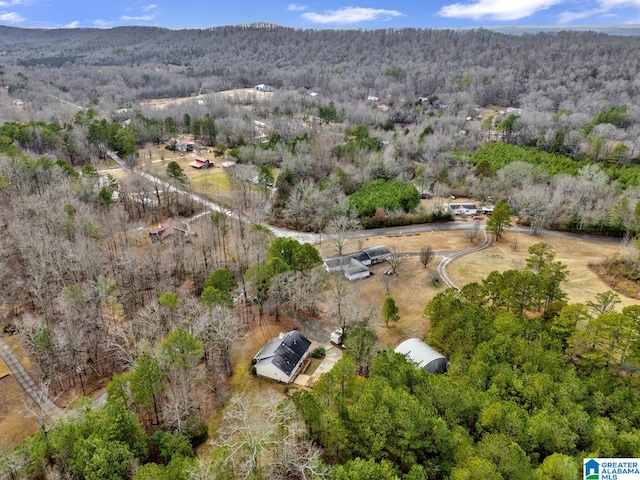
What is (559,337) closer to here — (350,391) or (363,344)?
(363,344)

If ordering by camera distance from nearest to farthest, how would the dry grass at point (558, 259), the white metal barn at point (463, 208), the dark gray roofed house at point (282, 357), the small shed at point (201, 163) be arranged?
the dark gray roofed house at point (282, 357)
the dry grass at point (558, 259)
the white metal barn at point (463, 208)
the small shed at point (201, 163)

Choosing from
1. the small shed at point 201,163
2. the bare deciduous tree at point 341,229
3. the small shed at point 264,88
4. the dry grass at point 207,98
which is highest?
the small shed at point 264,88

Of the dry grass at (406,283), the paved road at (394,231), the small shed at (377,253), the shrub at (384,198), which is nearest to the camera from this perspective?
the dry grass at (406,283)

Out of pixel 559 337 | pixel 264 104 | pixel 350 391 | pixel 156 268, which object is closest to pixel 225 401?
pixel 350 391

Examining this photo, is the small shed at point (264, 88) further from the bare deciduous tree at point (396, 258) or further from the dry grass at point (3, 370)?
the dry grass at point (3, 370)

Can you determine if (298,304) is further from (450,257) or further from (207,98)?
(207,98)

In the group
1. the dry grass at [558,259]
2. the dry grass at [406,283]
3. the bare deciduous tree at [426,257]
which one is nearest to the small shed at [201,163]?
the dry grass at [406,283]

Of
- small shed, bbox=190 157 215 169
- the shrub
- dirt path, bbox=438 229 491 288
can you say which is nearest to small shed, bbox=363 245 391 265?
dirt path, bbox=438 229 491 288

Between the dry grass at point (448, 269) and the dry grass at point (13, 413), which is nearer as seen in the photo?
the dry grass at point (13, 413)
